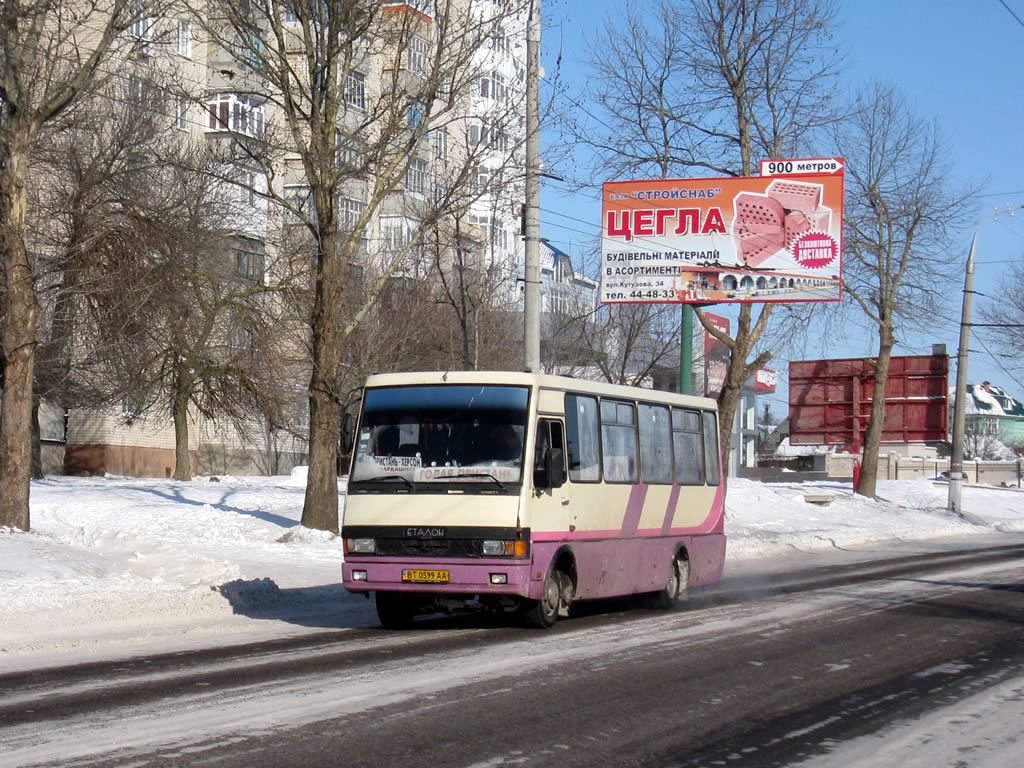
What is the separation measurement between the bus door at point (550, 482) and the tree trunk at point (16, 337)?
7.26 m

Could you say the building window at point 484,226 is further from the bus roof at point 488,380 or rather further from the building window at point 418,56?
the bus roof at point 488,380

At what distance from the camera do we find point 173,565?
52.7 feet

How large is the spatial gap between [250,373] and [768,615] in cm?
2252

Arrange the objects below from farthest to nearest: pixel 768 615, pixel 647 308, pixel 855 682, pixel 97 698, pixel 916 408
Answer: pixel 647 308
pixel 916 408
pixel 768 615
pixel 855 682
pixel 97 698

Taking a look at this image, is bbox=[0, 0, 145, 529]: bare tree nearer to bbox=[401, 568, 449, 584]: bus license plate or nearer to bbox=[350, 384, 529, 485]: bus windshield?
bbox=[350, 384, 529, 485]: bus windshield

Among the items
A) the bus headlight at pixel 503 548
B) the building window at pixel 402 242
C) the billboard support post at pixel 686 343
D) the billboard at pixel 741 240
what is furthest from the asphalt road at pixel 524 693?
the building window at pixel 402 242

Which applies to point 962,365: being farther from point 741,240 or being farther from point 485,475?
point 485,475

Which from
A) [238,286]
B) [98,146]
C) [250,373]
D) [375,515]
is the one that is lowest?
[375,515]

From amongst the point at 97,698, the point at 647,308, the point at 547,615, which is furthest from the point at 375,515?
the point at 647,308

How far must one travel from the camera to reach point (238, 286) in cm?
3647

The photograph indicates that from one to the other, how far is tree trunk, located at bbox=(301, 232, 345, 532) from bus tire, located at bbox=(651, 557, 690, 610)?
5.84 meters

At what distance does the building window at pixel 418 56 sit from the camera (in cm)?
2194

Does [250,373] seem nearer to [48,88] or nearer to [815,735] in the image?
[48,88]

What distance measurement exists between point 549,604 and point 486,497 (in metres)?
1.34
